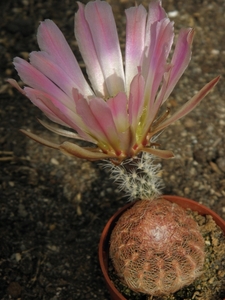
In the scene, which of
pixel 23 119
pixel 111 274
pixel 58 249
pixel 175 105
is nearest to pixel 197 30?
pixel 175 105

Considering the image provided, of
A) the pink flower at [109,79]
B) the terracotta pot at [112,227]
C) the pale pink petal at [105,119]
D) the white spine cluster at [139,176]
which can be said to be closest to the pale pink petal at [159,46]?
the pink flower at [109,79]

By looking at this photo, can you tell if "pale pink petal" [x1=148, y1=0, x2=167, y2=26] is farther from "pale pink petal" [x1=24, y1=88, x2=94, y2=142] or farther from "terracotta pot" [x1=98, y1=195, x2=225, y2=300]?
"terracotta pot" [x1=98, y1=195, x2=225, y2=300]

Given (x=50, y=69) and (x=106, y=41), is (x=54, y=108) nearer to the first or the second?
(x=50, y=69)

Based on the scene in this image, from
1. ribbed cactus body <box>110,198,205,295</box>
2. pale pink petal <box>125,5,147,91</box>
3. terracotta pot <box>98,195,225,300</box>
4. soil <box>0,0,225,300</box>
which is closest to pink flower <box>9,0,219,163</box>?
pale pink petal <box>125,5,147,91</box>

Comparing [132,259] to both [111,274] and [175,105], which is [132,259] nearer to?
[111,274]

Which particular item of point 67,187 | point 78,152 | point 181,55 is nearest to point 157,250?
point 78,152
